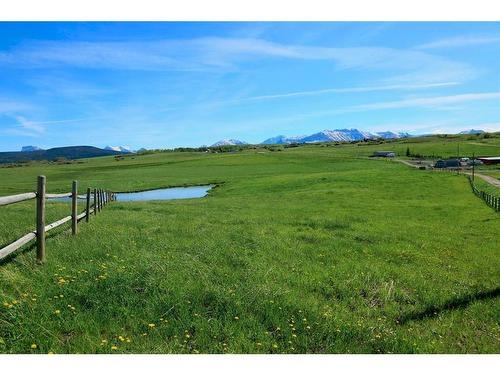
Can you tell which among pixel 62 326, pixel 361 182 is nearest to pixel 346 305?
pixel 62 326

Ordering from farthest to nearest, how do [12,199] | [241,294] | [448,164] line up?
1. [448,164]
2. [241,294]
3. [12,199]

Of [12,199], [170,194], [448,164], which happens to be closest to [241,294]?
[12,199]

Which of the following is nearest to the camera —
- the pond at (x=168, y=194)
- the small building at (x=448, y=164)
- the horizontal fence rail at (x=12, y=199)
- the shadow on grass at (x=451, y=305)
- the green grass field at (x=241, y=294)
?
the green grass field at (x=241, y=294)

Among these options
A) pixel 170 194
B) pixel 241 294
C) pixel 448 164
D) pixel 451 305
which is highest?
pixel 448 164

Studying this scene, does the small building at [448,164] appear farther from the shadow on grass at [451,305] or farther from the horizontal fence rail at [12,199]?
the horizontal fence rail at [12,199]

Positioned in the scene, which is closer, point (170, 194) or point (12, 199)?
point (12, 199)

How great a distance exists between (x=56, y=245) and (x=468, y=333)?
38.8 ft

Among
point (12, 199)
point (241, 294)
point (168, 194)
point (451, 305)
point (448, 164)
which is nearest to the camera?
point (12, 199)

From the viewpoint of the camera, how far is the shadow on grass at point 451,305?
34.2 feet

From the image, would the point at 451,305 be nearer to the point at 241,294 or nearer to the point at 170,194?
the point at 241,294

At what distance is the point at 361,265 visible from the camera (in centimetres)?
1473

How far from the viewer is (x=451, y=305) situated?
11.4 metres

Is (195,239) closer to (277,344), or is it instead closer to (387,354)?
(277,344)

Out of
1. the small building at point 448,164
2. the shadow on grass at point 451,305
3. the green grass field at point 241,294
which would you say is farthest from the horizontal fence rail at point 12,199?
the small building at point 448,164
